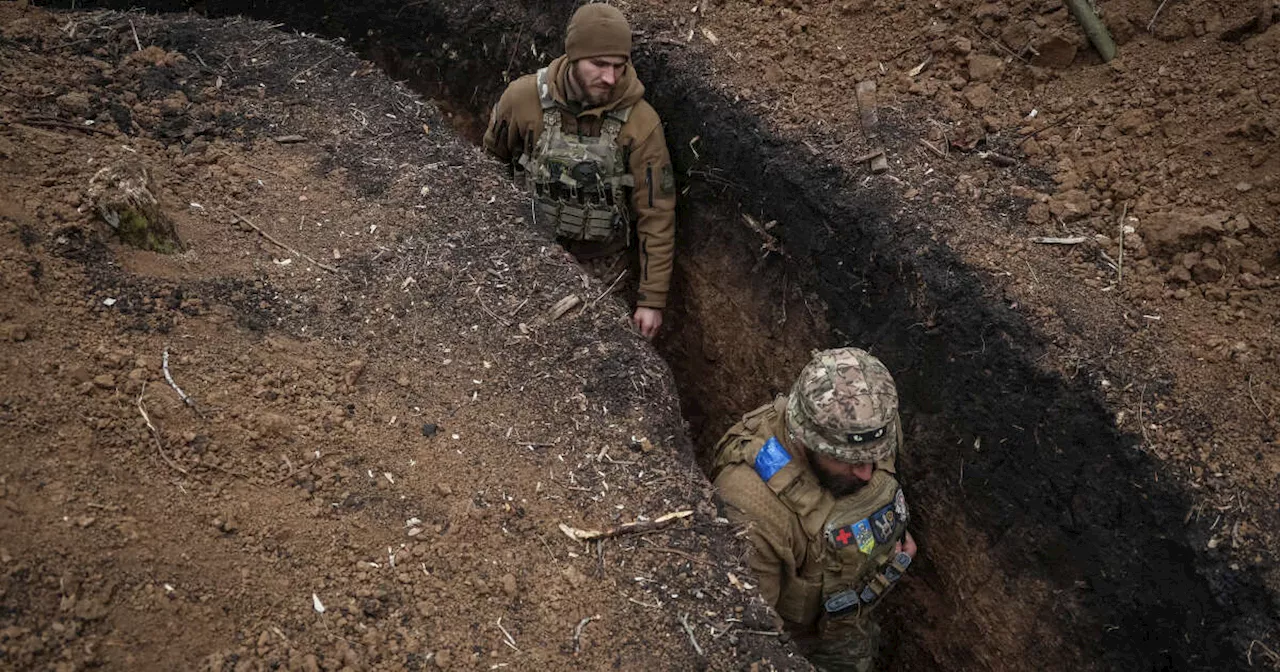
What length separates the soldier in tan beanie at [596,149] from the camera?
5418 millimetres

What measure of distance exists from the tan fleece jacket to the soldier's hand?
0.05 metres

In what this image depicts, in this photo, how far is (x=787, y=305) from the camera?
5.95 m

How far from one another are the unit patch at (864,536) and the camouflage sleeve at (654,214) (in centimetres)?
241

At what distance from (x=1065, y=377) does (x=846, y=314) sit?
53.6 inches

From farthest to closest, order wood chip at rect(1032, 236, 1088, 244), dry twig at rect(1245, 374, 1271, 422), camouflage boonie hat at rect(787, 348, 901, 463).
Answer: wood chip at rect(1032, 236, 1088, 244) → dry twig at rect(1245, 374, 1271, 422) → camouflage boonie hat at rect(787, 348, 901, 463)

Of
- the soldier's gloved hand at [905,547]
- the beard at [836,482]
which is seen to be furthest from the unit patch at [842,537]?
the soldier's gloved hand at [905,547]

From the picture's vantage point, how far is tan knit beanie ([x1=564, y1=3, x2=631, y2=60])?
528cm

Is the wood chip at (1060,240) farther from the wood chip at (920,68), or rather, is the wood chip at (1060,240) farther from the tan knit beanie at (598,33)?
the tan knit beanie at (598,33)

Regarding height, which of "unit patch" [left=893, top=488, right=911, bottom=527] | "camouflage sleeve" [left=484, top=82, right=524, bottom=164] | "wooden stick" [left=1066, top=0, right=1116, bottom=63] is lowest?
"unit patch" [left=893, top=488, right=911, bottom=527]

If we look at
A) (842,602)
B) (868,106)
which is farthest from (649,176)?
(842,602)

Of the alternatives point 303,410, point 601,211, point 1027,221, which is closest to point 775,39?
point 601,211

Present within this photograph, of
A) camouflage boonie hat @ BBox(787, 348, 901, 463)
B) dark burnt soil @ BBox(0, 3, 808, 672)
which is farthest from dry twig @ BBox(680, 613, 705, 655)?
camouflage boonie hat @ BBox(787, 348, 901, 463)

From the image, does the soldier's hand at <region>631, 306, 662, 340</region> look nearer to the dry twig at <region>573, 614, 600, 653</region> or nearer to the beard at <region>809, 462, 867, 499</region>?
the beard at <region>809, 462, 867, 499</region>

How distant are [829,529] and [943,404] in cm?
132
